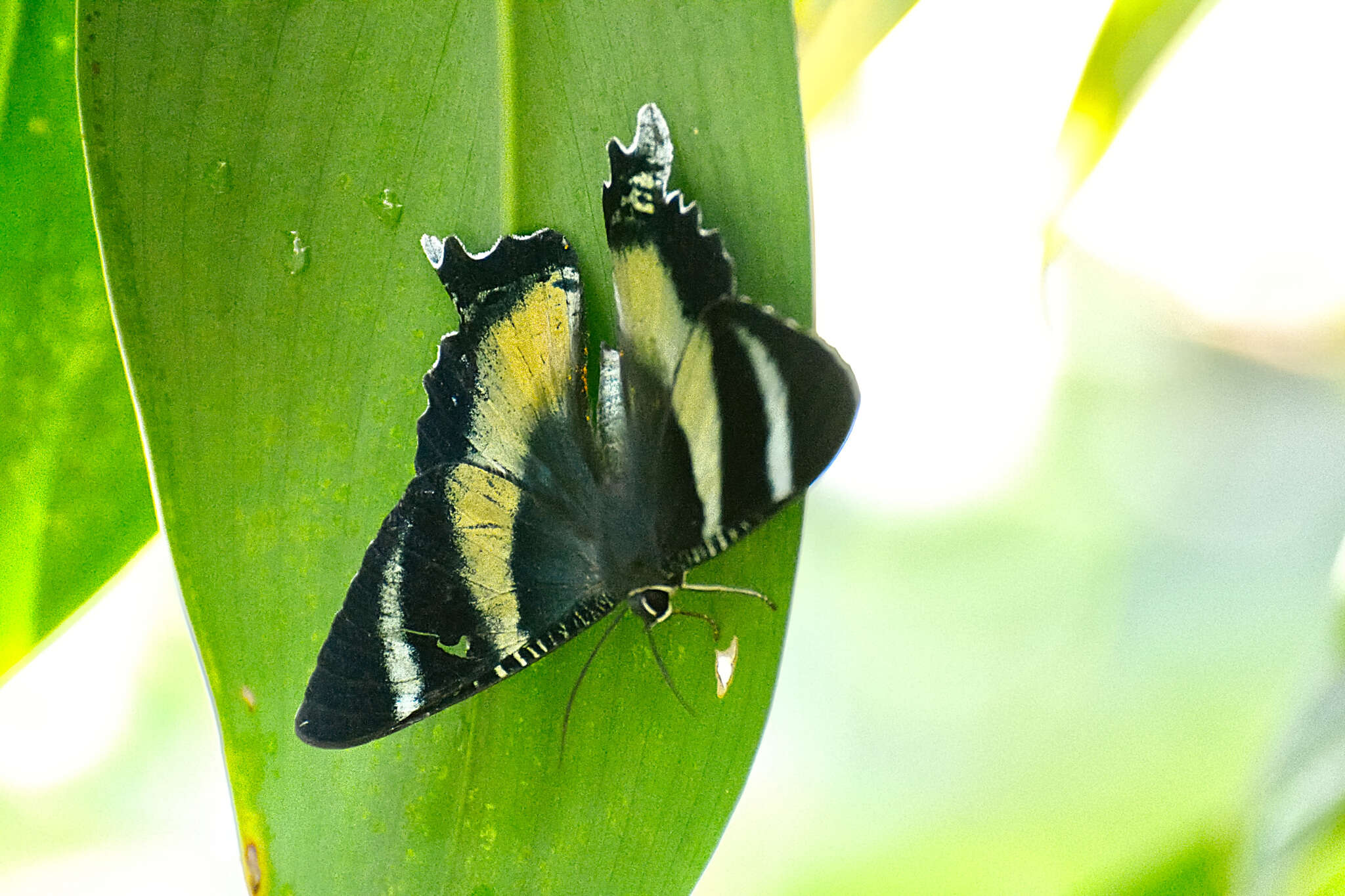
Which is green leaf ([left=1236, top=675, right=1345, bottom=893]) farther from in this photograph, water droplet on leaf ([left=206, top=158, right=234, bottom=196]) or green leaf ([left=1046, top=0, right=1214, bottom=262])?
water droplet on leaf ([left=206, top=158, right=234, bottom=196])

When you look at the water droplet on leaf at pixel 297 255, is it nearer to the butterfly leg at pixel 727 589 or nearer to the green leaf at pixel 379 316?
the green leaf at pixel 379 316

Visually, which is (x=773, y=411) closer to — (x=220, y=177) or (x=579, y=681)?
(x=579, y=681)

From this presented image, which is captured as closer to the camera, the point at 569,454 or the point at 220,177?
the point at 220,177

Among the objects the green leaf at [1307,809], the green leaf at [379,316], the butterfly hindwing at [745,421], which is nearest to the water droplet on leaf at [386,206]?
the green leaf at [379,316]

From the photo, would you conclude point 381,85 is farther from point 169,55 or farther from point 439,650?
point 439,650

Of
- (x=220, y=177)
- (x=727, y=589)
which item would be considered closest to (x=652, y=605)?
(x=727, y=589)

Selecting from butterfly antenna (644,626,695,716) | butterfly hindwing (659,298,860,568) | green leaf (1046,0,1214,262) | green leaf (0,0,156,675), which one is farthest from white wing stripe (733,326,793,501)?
green leaf (0,0,156,675)

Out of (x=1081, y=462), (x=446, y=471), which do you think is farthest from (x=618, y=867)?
(x=1081, y=462)
